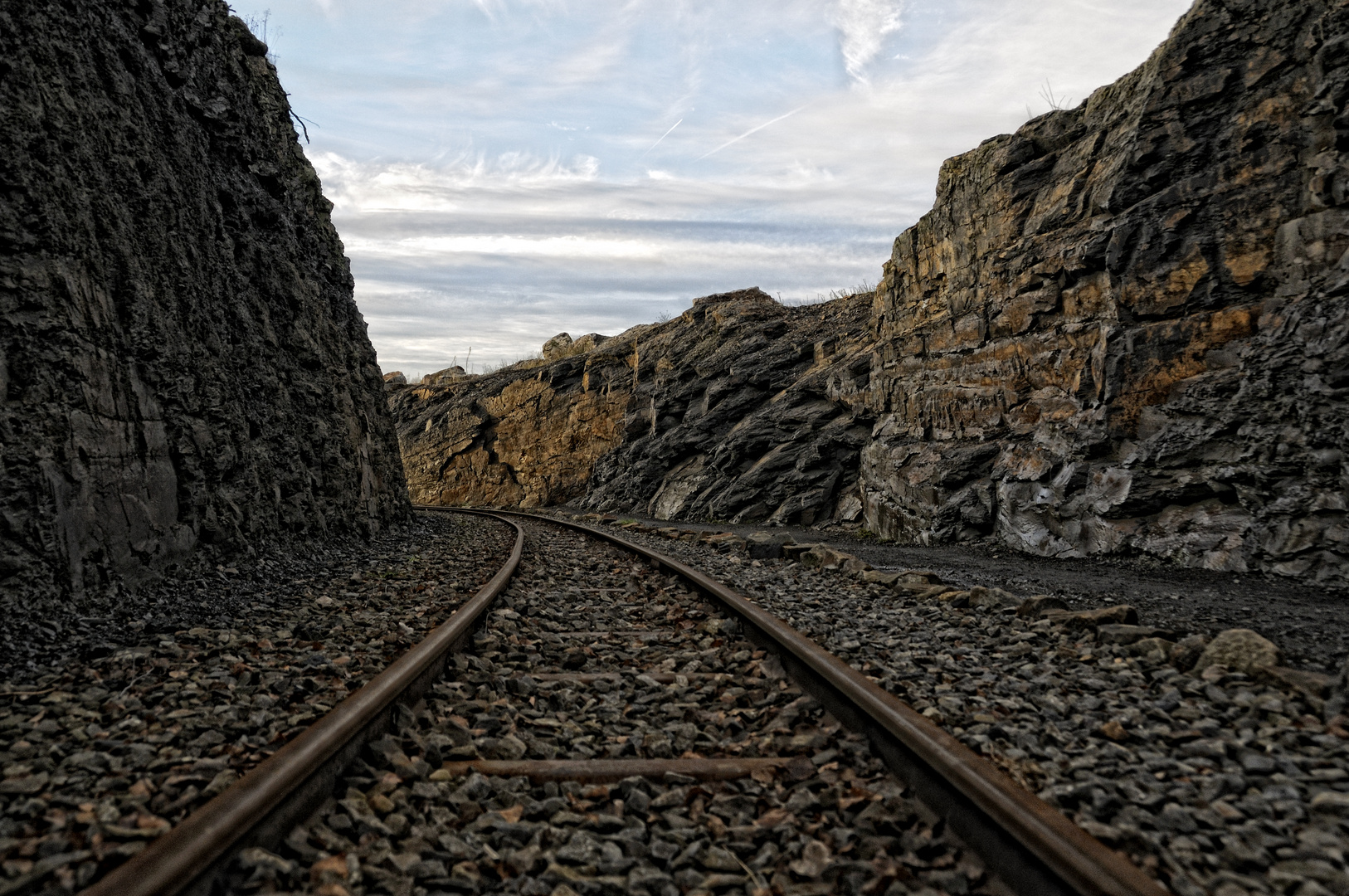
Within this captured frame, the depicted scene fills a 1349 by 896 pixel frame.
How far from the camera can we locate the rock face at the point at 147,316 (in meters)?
5.61

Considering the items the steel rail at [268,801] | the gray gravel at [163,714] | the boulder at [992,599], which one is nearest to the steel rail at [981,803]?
the steel rail at [268,801]

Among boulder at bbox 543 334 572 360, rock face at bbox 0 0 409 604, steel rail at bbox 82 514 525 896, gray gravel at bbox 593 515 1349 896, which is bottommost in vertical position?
gray gravel at bbox 593 515 1349 896

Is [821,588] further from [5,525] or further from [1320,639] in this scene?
[5,525]

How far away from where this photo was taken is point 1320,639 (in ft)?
16.8

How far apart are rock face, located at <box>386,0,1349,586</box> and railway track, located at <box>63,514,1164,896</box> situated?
7179mm

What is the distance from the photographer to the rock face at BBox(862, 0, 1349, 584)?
8680 millimetres

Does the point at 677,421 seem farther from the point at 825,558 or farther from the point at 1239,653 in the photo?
the point at 1239,653

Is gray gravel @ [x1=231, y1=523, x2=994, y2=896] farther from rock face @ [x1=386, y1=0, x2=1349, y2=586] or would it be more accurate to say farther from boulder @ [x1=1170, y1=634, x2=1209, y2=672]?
rock face @ [x1=386, y1=0, x2=1349, y2=586]

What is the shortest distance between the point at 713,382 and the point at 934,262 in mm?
10399

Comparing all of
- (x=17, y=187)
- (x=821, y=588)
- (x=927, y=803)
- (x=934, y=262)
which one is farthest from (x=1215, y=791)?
(x=934, y=262)

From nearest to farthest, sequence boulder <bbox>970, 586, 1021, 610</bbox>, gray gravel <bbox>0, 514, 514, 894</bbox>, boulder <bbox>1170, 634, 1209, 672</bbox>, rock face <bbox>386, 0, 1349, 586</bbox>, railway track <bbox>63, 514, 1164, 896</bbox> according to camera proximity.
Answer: railway track <bbox>63, 514, 1164, 896</bbox> < gray gravel <bbox>0, 514, 514, 894</bbox> < boulder <bbox>1170, 634, 1209, 672</bbox> < boulder <bbox>970, 586, 1021, 610</bbox> < rock face <bbox>386, 0, 1349, 586</bbox>

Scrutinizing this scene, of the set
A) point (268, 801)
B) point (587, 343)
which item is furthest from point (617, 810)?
point (587, 343)

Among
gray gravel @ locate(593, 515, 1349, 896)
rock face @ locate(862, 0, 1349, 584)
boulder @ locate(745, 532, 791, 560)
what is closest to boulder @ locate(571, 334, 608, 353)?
rock face @ locate(862, 0, 1349, 584)

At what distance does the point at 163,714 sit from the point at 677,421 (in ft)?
80.5
